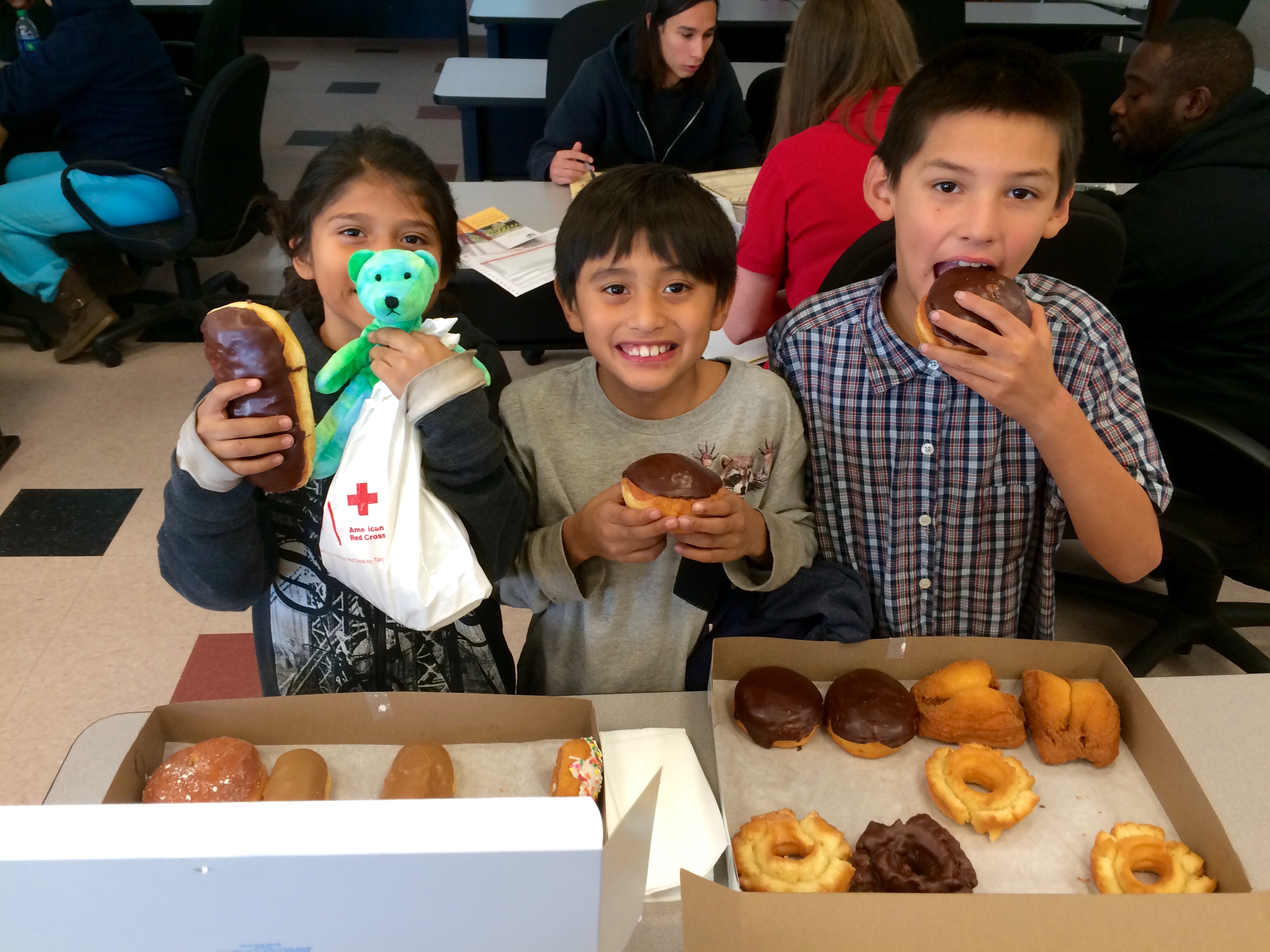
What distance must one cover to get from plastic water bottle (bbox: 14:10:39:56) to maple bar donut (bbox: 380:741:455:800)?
387 centimetres

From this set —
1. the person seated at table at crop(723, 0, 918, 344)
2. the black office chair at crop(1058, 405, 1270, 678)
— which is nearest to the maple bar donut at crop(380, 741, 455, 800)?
the person seated at table at crop(723, 0, 918, 344)

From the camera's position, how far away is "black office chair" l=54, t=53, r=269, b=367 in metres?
3.12

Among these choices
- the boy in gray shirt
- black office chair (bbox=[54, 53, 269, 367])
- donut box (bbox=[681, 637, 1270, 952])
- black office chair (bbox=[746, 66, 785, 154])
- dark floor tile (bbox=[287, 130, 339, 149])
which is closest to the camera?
donut box (bbox=[681, 637, 1270, 952])

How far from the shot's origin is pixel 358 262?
91 centimetres

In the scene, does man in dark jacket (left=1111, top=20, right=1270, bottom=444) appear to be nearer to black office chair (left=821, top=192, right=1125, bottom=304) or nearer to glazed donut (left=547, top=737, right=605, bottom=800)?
black office chair (left=821, top=192, right=1125, bottom=304)

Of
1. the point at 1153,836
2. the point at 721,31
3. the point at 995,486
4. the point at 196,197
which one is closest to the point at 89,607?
the point at 196,197

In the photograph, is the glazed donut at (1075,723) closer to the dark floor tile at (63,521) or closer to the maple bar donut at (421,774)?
the maple bar donut at (421,774)

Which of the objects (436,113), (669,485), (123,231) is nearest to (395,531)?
(669,485)

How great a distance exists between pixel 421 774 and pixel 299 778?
126 mm

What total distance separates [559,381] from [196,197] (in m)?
2.67

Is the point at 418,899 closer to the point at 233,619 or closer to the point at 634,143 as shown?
the point at 233,619

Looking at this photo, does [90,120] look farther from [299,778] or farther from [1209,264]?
[1209,264]

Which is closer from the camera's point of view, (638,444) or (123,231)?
(638,444)

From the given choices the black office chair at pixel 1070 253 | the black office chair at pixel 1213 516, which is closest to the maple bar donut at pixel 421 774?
the black office chair at pixel 1070 253
